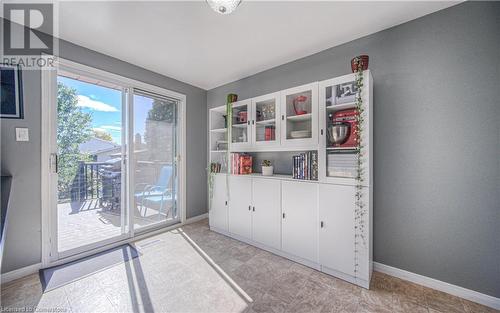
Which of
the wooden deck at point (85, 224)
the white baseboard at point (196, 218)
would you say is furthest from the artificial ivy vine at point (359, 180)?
the wooden deck at point (85, 224)

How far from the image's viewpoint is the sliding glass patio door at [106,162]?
2258mm

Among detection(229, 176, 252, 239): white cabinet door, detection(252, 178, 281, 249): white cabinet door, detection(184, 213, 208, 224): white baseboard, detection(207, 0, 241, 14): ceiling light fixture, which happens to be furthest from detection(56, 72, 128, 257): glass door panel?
detection(207, 0, 241, 14): ceiling light fixture

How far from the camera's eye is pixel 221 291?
5.70 feet

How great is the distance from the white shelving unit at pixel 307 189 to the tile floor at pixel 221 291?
213 millimetres

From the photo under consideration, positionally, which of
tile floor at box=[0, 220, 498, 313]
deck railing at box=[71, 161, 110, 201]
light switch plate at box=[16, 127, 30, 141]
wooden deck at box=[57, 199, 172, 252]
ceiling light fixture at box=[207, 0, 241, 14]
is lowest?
tile floor at box=[0, 220, 498, 313]

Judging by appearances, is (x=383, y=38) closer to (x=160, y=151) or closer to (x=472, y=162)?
(x=472, y=162)

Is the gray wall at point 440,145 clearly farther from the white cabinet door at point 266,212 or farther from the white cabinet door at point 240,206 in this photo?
the white cabinet door at point 240,206

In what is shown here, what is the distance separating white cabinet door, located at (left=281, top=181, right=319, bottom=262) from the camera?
2.08 meters

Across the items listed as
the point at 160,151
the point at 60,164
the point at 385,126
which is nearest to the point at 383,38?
the point at 385,126

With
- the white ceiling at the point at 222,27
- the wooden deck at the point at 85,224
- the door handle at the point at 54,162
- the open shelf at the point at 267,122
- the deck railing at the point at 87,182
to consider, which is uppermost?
the white ceiling at the point at 222,27

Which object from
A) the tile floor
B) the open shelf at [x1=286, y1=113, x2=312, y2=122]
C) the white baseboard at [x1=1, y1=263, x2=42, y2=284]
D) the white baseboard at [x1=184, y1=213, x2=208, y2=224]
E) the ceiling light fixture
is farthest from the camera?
the white baseboard at [x1=184, y1=213, x2=208, y2=224]

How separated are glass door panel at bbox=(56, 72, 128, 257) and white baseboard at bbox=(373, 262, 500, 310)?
3.33m

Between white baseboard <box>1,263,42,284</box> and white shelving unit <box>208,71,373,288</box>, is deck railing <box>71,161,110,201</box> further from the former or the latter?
white shelving unit <box>208,71,373,288</box>

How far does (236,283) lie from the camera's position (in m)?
1.84
